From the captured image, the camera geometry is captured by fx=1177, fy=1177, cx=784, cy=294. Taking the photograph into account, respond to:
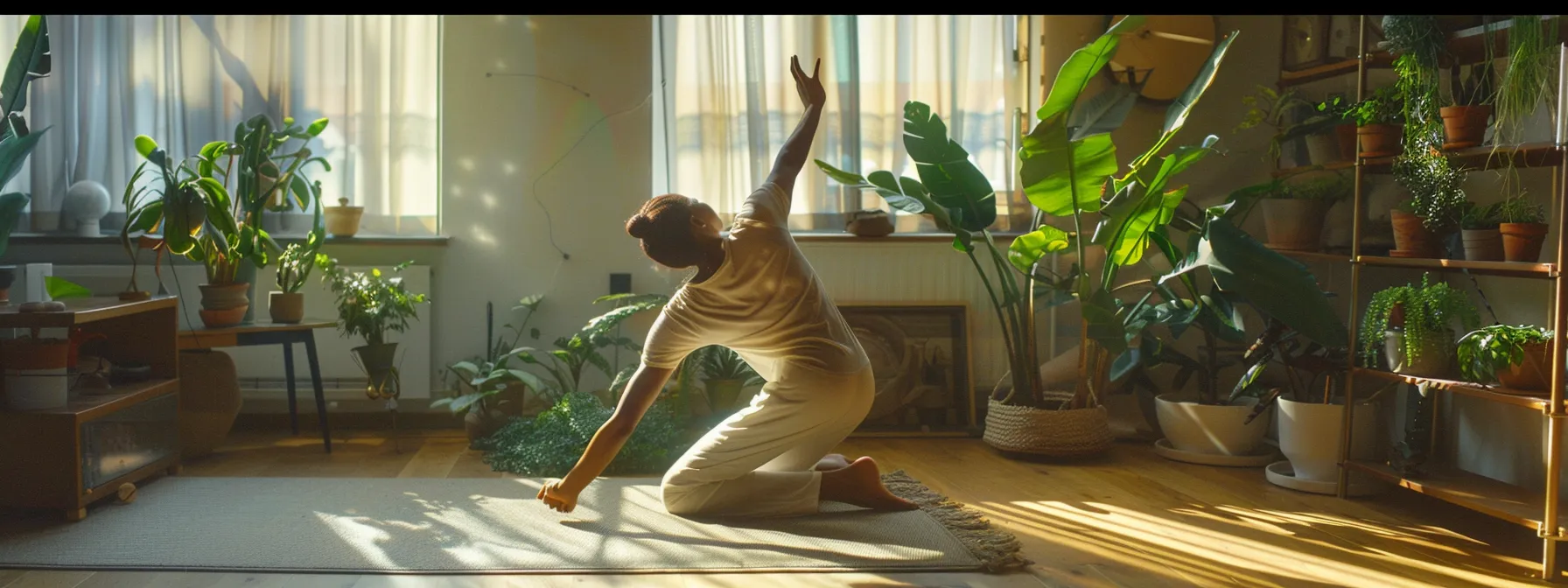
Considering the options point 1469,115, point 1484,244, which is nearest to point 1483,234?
point 1484,244

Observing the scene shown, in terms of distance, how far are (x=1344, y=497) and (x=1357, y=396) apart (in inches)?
18.4

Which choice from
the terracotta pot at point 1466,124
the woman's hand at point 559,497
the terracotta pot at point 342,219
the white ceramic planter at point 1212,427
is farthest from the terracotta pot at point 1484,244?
the terracotta pot at point 342,219

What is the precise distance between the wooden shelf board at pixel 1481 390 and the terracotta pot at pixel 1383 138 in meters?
0.64

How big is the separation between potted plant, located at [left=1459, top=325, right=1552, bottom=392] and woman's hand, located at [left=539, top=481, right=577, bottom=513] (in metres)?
2.29

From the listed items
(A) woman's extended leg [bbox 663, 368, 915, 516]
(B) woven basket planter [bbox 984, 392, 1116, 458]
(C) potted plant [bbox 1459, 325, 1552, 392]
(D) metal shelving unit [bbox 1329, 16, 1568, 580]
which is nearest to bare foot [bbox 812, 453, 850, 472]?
(A) woman's extended leg [bbox 663, 368, 915, 516]

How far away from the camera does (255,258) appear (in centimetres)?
419

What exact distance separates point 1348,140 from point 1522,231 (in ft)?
3.05

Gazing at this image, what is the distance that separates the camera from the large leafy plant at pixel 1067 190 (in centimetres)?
374

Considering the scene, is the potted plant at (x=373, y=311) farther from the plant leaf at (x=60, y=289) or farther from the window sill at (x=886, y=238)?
the window sill at (x=886, y=238)

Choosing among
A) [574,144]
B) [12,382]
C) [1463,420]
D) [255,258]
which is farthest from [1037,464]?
[12,382]

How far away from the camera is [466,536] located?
2.99 m

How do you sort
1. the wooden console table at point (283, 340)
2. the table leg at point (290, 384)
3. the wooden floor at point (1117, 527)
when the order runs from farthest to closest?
the table leg at point (290, 384) < the wooden console table at point (283, 340) < the wooden floor at point (1117, 527)

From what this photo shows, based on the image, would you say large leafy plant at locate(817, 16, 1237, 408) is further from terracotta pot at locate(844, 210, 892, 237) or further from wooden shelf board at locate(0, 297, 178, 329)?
wooden shelf board at locate(0, 297, 178, 329)
